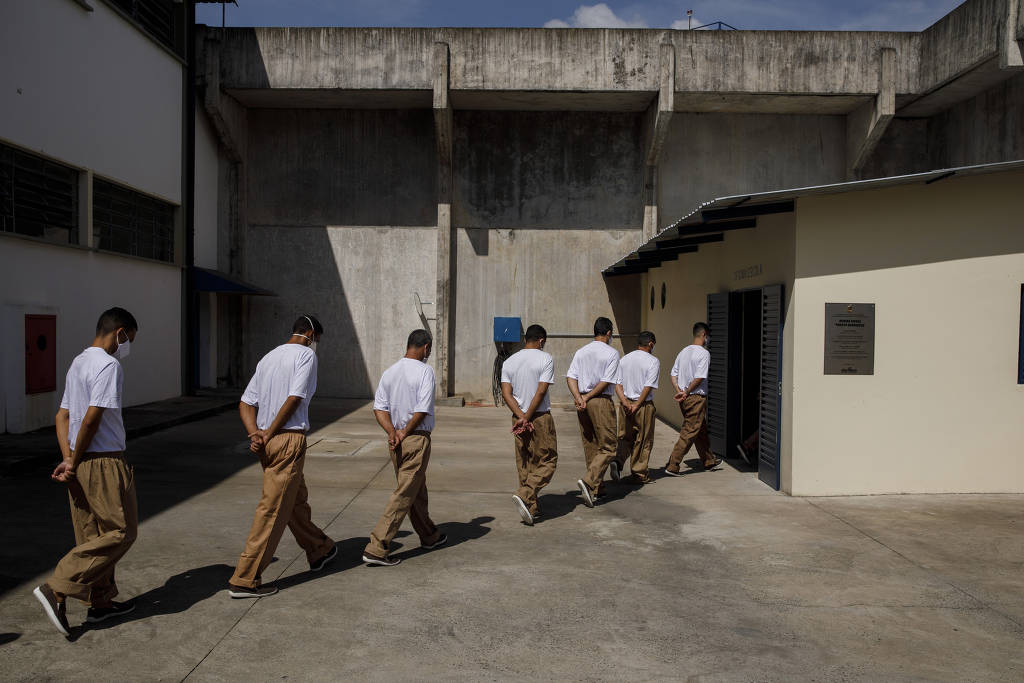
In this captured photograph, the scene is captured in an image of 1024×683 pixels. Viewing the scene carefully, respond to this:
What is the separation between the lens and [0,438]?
1046 cm

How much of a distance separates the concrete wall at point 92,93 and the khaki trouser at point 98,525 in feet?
27.1

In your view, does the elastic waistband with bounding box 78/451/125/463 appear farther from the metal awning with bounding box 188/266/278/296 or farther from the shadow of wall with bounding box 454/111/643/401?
the shadow of wall with bounding box 454/111/643/401

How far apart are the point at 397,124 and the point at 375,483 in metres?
11.7

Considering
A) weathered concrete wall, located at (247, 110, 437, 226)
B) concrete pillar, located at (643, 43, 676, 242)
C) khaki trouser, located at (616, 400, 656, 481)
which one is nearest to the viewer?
khaki trouser, located at (616, 400, 656, 481)

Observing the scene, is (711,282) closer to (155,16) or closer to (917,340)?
(917,340)

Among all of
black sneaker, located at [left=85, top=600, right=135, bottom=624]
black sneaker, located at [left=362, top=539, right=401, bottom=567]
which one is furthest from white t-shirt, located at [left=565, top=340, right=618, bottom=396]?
black sneaker, located at [left=85, top=600, right=135, bottom=624]

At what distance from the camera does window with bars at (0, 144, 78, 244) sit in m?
10.9

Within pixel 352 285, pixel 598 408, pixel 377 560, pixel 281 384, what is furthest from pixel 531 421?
pixel 352 285

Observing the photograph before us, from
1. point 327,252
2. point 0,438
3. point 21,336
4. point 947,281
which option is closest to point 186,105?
point 327,252

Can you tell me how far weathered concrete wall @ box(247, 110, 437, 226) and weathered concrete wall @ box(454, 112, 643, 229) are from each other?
94 centimetres

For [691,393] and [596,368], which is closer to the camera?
[596,368]

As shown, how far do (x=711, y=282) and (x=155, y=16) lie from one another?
11.6 m

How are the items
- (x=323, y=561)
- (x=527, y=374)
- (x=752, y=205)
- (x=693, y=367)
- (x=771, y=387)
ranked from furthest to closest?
(x=693, y=367), (x=771, y=387), (x=752, y=205), (x=527, y=374), (x=323, y=561)

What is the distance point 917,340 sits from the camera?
8.10m
